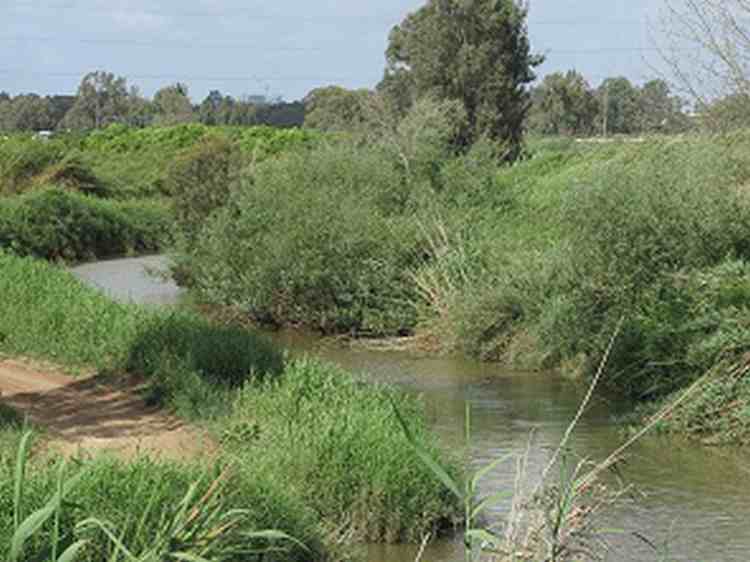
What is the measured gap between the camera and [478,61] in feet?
182

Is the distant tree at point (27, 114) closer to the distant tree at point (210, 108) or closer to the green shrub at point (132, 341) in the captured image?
the distant tree at point (210, 108)

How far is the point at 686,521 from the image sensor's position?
44.8 feet

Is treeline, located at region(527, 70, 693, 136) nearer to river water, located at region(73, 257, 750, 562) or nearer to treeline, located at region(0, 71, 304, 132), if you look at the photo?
treeline, located at region(0, 71, 304, 132)

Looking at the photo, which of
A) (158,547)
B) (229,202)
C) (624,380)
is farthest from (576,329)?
(158,547)

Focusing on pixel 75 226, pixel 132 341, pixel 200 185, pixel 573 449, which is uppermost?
pixel 200 185

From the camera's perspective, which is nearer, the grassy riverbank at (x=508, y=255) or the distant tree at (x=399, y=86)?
the grassy riverbank at (x=508, y=255)

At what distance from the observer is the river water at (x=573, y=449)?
12.6m

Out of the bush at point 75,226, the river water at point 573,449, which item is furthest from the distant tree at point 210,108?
the river water at point 573,449

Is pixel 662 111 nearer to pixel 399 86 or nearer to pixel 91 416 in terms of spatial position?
pixel 91 416

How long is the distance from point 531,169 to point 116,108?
8216cm

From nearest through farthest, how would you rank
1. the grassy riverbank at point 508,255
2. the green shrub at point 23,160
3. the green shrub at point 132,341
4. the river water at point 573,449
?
the river water at point 573,449 → the green shrub at point 132,341 → the grassy riverbank at point 508,255 → the green shrub at point 23,160

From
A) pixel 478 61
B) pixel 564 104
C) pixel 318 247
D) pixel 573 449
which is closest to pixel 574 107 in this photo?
pixel 564 104

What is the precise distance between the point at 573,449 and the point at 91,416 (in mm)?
5414

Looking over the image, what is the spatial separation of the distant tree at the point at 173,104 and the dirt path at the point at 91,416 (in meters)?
88.5
